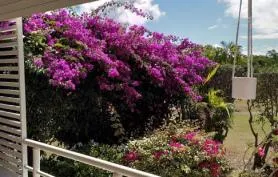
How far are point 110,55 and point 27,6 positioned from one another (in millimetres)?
2912

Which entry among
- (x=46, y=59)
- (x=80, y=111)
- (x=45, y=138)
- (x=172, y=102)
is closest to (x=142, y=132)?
(x=172, y=102)

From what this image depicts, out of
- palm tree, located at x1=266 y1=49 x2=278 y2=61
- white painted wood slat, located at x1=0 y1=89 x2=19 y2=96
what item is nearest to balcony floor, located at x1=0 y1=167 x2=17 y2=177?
white painted wood slat, located at x1=0 y1=89 x2=19 y2=96

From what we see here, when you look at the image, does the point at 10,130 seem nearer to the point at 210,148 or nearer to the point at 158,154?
the point at 158,154

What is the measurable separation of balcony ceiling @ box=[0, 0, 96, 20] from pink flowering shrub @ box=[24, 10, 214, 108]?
1.66 meters

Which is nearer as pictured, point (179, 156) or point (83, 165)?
point (179, 156)

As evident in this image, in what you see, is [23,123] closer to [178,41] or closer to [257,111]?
[178,41]

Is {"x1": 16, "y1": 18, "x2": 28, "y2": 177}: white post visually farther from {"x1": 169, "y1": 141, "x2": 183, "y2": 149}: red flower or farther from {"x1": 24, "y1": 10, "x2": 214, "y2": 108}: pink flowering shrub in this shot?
{"x1": 169, "y1": 141, "x2": 183, "y2": 149}: red flower

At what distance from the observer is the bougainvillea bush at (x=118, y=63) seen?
5871 mm

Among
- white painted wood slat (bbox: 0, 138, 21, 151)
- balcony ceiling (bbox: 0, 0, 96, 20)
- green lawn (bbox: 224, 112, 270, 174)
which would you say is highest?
balcony ceiling (bbox: 0, 0, 96, 20)

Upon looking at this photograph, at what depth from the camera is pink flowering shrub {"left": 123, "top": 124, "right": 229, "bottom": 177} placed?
18.2 feet

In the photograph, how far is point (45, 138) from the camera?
6.23 metres

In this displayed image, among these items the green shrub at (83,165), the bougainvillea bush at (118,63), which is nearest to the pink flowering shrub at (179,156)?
the green shrub at (83,165)

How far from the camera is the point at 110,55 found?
6.55 m

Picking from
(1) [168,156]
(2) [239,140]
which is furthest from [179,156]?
(2) [239,140]
